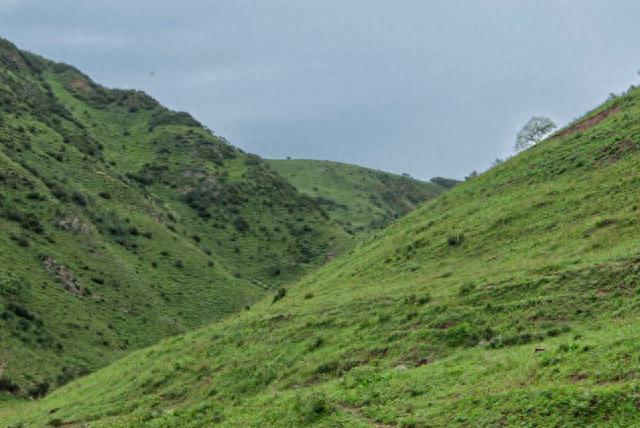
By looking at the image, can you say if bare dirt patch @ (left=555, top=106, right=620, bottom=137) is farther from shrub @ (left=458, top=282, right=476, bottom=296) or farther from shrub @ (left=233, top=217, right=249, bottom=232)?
shrub @ (left=233, top=217, right=249, bottom=232)

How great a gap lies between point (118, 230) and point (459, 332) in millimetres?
60900

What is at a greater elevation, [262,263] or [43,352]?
[262,263]

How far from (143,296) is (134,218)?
64.2 ft

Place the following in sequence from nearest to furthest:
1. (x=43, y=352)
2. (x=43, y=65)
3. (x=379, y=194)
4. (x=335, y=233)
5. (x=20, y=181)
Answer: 1. (x=43, y=352)
2. (x=20, y=181)
3. (x=335, y=233)
4. (x=43, y=65)
5. (x=379, y=194)

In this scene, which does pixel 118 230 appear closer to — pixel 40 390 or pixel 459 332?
pixel 40 390

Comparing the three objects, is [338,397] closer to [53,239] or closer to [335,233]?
[53,239]

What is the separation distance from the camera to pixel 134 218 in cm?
8550

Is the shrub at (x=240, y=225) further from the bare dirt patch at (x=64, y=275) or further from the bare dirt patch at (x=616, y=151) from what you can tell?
the bare dirt patch at (x=616, y=151)

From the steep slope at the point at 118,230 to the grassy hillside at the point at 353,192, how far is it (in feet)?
86.5

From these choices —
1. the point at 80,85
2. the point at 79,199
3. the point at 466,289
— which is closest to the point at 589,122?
the point at 466,289

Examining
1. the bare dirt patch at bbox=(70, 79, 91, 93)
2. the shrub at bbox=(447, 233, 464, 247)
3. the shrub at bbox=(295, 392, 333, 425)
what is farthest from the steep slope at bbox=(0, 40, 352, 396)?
the shrub at bbox=(295, 392, 333, 425)

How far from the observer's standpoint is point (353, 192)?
566ft

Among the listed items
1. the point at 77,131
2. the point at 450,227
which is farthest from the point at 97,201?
the point at 450,227

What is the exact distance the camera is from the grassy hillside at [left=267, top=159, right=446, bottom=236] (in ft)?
486
